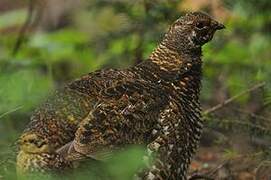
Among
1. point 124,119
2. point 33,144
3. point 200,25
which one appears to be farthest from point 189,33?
point 33,144

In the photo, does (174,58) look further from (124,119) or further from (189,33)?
(124,119)

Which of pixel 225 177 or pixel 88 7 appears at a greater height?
pixel 88 7

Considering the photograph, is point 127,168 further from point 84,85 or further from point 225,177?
point 225,177

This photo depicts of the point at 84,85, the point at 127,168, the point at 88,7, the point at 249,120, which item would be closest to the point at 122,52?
the point at 88,7

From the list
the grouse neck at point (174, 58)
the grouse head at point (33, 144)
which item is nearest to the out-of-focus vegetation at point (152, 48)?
the grouse head at point (33, 144)

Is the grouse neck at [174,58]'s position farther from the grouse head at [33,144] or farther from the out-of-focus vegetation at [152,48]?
the grouse head at [33,144]

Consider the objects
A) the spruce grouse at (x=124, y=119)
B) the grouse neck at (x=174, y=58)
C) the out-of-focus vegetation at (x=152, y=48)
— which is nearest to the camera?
the spruce grouse at (x=124, y=119)

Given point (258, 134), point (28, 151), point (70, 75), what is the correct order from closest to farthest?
point (28, 151) → point (258, 134) → point (70, 75)
